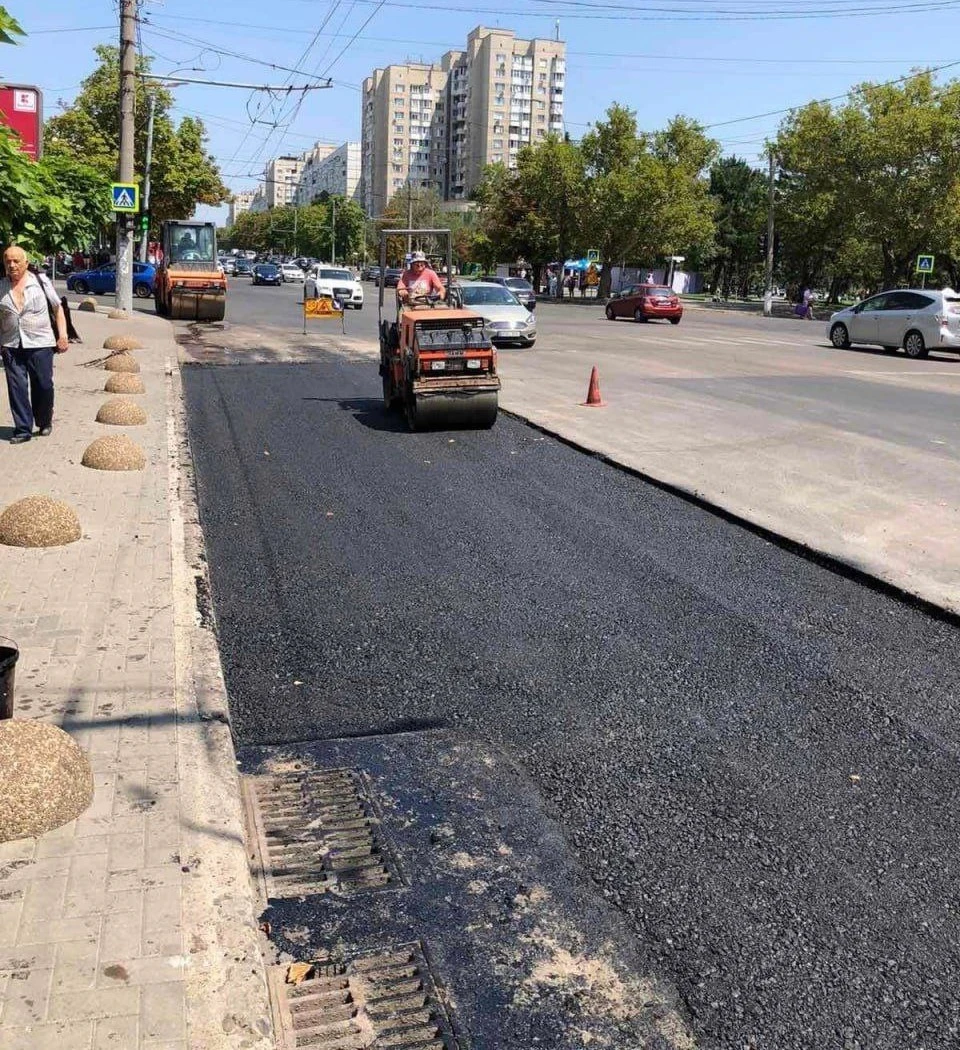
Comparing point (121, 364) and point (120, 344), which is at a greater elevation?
point (120, 344)

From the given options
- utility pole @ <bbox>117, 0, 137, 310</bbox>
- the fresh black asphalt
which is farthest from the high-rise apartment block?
the fresh black asphalt

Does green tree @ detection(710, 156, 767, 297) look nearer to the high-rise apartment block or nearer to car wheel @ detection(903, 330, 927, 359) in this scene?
the high-rise apartment block

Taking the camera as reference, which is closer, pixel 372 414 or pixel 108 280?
pixel 372 414

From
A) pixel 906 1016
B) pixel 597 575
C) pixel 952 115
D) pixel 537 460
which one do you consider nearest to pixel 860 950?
pixel 906 1016

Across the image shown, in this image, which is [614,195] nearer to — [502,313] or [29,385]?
[502,313]

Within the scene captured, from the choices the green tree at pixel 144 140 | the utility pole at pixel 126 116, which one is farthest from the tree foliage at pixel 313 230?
the utility pole at pixel 126 116

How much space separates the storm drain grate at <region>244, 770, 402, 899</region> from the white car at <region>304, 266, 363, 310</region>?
39.9 metres

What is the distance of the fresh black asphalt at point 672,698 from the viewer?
3.46 metres

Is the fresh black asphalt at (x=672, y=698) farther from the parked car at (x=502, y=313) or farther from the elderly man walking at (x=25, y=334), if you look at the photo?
the parked car at (x=502, y=313)

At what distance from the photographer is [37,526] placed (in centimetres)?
759

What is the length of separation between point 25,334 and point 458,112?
15740 centimetres

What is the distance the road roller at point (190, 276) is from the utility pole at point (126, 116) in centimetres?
157

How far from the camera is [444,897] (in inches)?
148

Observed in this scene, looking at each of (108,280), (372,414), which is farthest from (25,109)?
(108,280)
